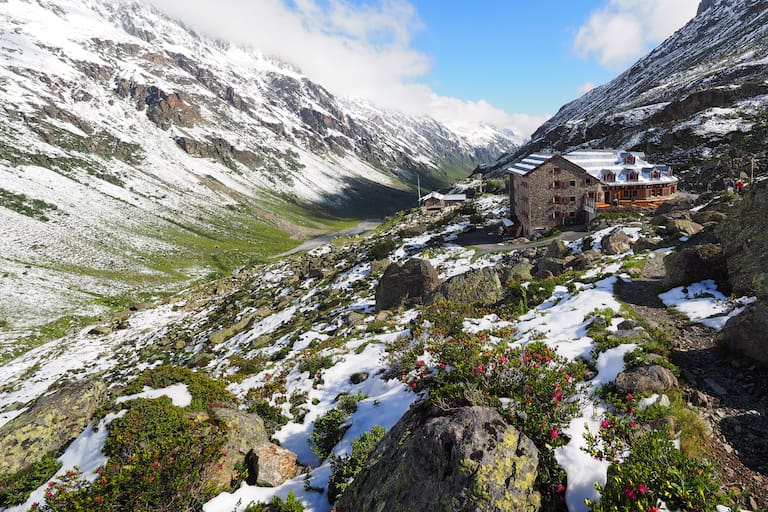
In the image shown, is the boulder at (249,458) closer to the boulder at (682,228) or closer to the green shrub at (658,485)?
the green shrub at (658,485)

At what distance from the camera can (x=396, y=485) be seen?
6750 millimetres

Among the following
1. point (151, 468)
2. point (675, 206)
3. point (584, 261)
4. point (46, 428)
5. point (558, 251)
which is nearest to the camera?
point (151, 468)

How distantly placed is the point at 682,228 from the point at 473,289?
1867 cm

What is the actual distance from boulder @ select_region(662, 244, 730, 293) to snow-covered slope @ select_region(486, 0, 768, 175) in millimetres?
57270

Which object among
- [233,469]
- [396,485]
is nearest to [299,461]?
[233,469]

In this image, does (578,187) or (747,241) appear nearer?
(747,241)

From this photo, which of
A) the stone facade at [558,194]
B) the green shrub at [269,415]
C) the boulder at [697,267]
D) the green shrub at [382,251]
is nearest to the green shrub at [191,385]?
the green shrub at [269,415]

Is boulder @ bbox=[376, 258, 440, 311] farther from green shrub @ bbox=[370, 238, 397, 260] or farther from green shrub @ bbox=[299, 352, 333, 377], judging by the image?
green shrub @ bbox=[370, 238, 397, 260]

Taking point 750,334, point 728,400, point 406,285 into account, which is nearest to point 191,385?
point 728,400

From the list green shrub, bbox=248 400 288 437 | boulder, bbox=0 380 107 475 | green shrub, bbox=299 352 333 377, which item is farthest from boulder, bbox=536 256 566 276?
boulder, bbox=0 380 107 475

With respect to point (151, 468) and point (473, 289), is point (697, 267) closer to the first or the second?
point (473, 289)

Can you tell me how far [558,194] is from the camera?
47531 millimetres

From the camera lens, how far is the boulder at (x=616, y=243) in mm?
27953

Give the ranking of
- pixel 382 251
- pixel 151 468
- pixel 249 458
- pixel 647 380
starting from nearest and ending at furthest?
1. pixel 151 468
2. pixel 647 380
3. pixel 249 458
4. pixel 382 251
